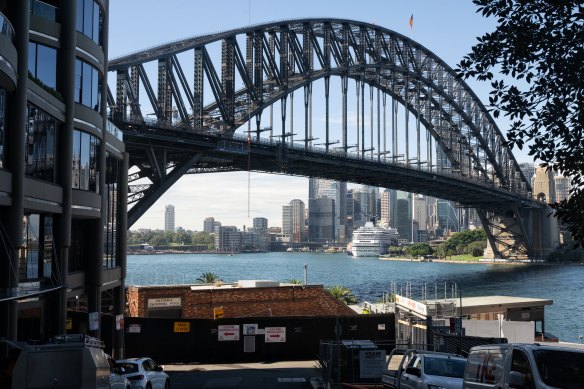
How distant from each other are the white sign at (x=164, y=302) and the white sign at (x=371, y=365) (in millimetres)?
16999

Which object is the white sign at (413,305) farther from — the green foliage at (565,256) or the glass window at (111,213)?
the green foliage at (565,256)

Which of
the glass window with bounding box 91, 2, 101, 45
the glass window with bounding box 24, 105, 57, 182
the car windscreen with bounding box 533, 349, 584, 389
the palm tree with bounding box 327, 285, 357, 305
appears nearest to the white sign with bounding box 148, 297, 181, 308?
the glass window with bounding box 91, 2, 101, 45

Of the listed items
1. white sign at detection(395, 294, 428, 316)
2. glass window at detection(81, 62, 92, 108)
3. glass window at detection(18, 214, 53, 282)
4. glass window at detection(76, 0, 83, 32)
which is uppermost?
glass window at detection(76, 0, 83, 32)

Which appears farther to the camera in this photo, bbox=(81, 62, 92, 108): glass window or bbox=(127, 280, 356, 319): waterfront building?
bbox=(127, 280, 356, 319): waterfront building

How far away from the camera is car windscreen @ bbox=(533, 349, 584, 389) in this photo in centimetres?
1049

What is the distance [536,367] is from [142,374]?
39.8ft

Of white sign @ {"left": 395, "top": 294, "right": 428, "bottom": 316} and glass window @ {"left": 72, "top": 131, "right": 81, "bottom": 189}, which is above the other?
glass window @ {"left": 72, "top": 131, "right": 81, "bottom": 189}

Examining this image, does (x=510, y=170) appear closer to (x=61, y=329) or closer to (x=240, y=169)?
(x=240, y=169)

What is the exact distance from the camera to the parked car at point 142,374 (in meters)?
19.9

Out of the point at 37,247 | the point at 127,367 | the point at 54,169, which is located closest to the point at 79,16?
the point at 54,169

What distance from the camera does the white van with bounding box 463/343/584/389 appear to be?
10523mm

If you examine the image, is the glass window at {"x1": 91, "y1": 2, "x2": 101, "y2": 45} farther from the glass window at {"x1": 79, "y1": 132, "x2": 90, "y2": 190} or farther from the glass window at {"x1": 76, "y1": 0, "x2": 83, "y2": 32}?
the glass window at {"x1": 79, "y1": 132, "x2": 90, "y2": 190}

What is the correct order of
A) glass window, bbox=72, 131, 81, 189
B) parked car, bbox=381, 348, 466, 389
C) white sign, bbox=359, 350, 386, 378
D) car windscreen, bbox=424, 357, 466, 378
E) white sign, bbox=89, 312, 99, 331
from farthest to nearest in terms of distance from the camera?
1. white sign, bbox=89, 312, 99, 331
2. glass window, bbox=72, 131, 81, 189
3. white sign, bbox=359, 350, 386, 378
4. car windscreen, bbox=424, 357, 466, 378
5. parked car, bbox=381, 348, 466, 389

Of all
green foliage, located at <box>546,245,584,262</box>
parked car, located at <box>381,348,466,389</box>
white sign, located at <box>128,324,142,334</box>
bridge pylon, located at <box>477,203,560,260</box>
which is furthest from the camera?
green foliage, located at <box>546,245,584,262</box>
